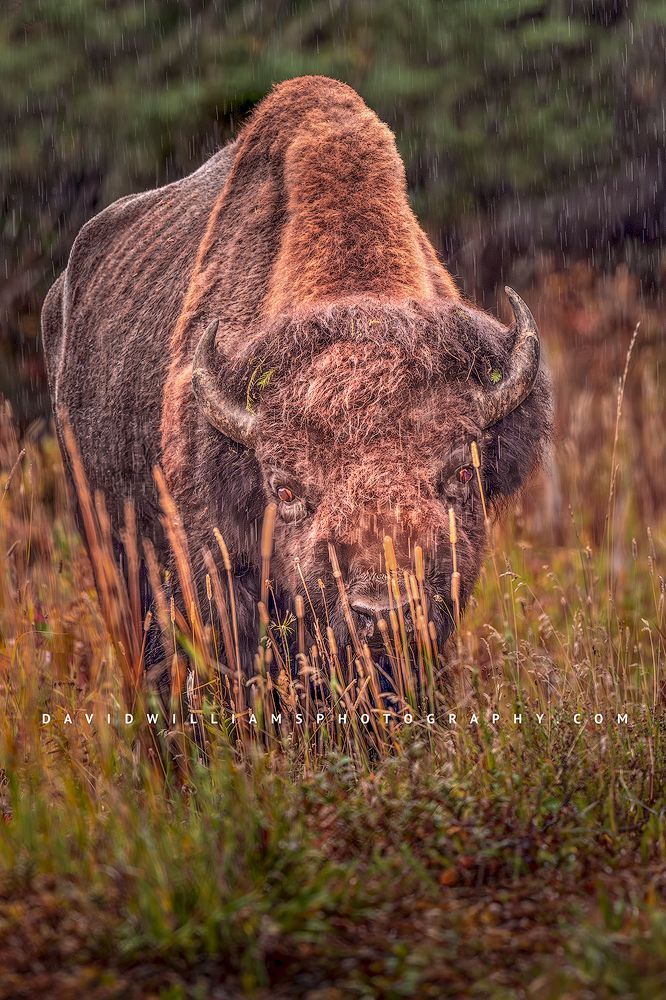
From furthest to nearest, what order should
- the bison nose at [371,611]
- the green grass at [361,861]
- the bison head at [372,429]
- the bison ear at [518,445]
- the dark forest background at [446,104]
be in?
1. the dark forest background at [446,104]
2. the bison ear at [518,445]
3. the bison head at [372,429]
4. the bison nose at [371,611]
5. the green grass at [361,861]

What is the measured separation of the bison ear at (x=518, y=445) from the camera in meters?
5.37

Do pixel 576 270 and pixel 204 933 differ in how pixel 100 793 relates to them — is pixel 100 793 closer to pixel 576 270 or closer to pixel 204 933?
pixel 204 933

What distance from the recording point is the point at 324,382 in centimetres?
489

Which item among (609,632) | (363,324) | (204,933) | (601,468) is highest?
(363,324)

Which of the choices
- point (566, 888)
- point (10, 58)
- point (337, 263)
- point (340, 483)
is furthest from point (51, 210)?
point (566, 888)

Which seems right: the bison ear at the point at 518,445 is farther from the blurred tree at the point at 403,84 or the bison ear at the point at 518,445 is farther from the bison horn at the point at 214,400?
the blurred tree at the point at 403,84

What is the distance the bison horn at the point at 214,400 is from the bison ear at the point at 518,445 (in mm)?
962

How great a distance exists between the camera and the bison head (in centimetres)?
463

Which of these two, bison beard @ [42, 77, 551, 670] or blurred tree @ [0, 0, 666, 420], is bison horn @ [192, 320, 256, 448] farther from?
blurred tree @ [0, 0, 666, 420]

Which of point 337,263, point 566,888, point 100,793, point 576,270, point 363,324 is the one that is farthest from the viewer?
point 576,270

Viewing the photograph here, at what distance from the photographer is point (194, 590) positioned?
538 centimetres

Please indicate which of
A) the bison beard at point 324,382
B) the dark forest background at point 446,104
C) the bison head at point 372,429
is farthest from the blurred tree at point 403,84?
the bison head at point 372,429

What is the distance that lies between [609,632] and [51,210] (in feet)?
22.2

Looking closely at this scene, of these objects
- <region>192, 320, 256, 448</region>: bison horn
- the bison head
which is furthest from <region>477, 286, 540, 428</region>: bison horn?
<region>192, 320, 256, 448</region>: bison horn
